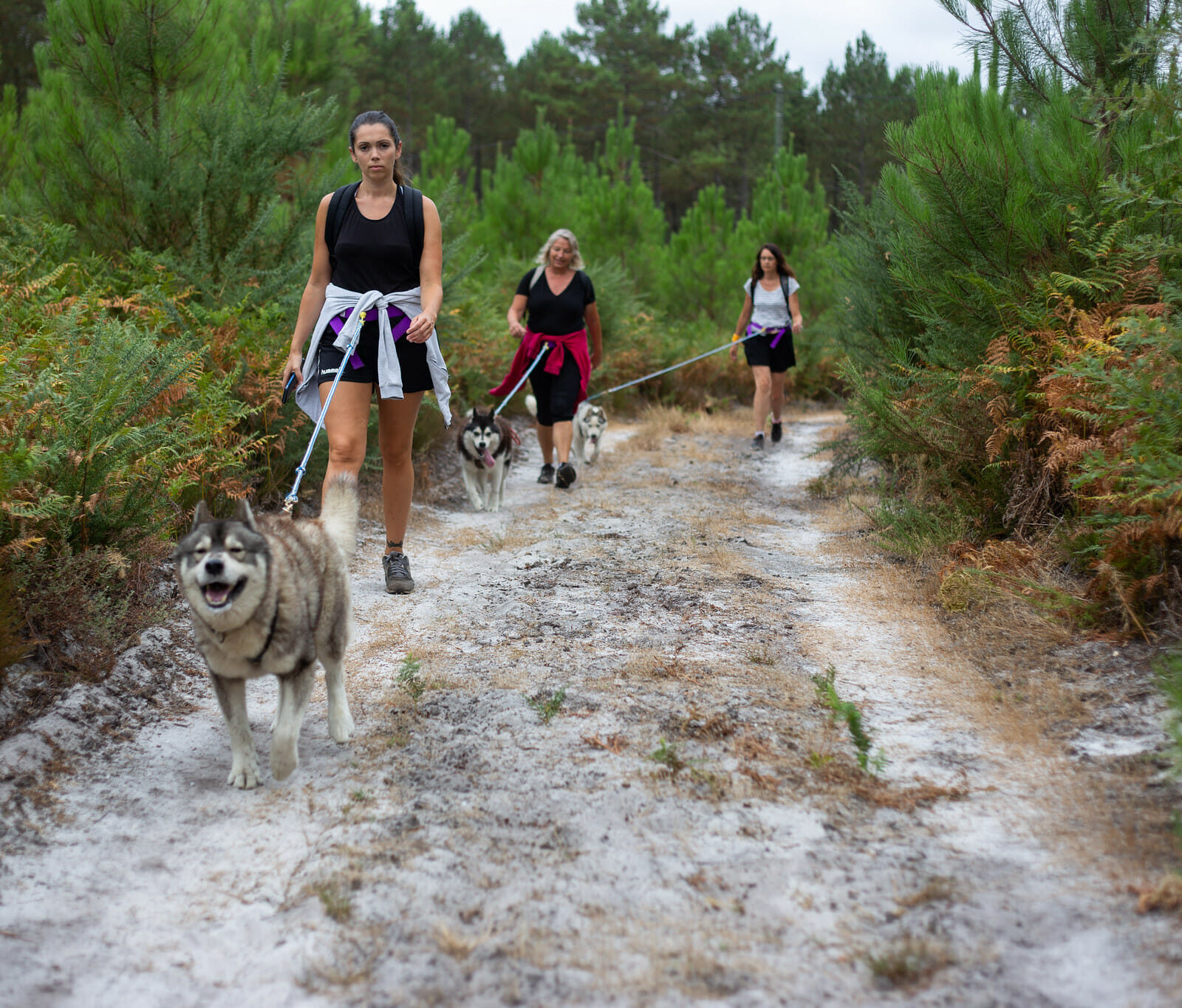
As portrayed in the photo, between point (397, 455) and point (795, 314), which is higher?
point (795, 314)

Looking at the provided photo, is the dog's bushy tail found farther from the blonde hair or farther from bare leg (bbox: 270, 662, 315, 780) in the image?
the blonde hair

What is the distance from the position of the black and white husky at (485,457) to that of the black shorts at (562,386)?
0.56 metres

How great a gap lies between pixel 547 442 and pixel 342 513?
5.41 meters

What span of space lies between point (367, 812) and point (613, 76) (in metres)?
36.5

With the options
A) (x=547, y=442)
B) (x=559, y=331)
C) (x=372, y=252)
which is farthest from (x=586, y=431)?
(x=372, y=252)

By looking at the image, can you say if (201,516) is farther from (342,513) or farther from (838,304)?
(838,304)

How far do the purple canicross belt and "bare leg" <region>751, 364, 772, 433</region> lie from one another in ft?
20.8

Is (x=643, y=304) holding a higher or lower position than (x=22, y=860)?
higher

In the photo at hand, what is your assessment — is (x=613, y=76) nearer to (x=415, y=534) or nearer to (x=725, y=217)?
(x=725, y=217)

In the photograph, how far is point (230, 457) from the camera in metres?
5.02

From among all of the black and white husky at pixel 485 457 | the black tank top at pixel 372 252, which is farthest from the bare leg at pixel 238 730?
the black and white husky at pixel 485 457

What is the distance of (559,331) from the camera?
818 cm

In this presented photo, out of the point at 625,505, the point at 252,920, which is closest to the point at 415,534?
the point at 625,505

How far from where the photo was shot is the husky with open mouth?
379 inches
